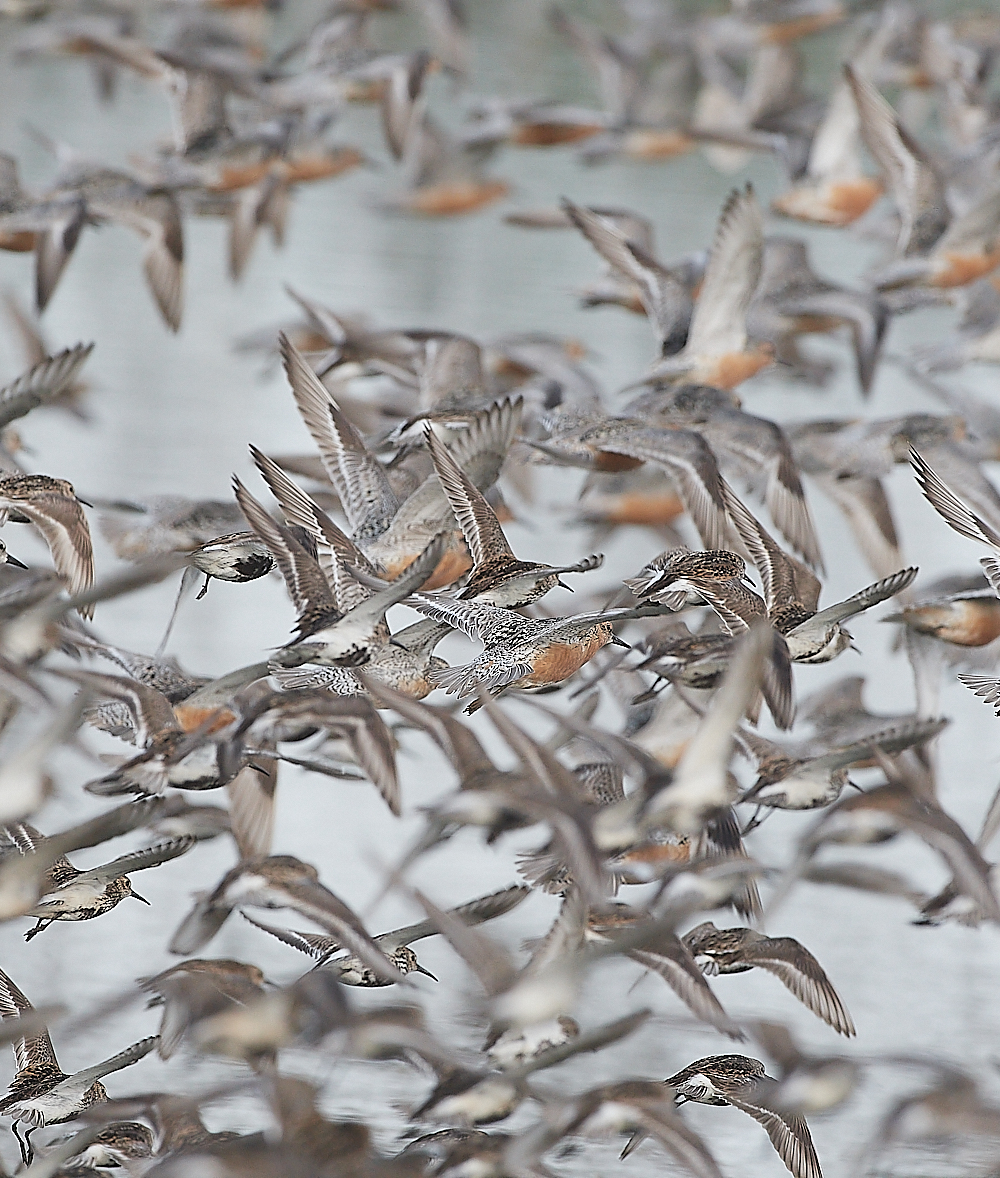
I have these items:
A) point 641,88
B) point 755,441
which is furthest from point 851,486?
point 641,88

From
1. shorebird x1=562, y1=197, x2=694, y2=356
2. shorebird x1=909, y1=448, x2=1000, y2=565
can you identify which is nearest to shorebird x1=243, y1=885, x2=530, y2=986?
shorebird x1=909, y1=448, x2=1000, y2=565

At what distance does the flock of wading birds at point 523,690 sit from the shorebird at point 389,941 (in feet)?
0.04

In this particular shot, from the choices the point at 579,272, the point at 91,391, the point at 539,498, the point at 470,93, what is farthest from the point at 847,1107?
the point at 470,93

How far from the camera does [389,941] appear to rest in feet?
14.5

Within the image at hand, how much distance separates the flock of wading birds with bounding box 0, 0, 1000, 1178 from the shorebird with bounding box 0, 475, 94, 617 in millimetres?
11

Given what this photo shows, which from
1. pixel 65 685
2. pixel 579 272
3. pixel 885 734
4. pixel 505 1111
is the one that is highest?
pixel 885 734

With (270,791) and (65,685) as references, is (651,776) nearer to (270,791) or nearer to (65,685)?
(270,791)

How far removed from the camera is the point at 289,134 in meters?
9.39

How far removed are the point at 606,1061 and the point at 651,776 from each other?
1.44 meters

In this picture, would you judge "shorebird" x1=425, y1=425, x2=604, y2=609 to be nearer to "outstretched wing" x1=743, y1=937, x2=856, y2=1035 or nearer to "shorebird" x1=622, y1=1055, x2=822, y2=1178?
"outstretched wing" x1=743, y1=937, x2=856, y2=1035

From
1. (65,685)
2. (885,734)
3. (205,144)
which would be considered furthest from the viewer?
(205,144)

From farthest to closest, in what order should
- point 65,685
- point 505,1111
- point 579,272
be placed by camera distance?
point 579,272 → point 65,685 → point 505,1111

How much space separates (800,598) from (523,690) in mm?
834

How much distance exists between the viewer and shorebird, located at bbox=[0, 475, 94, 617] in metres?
5.03
